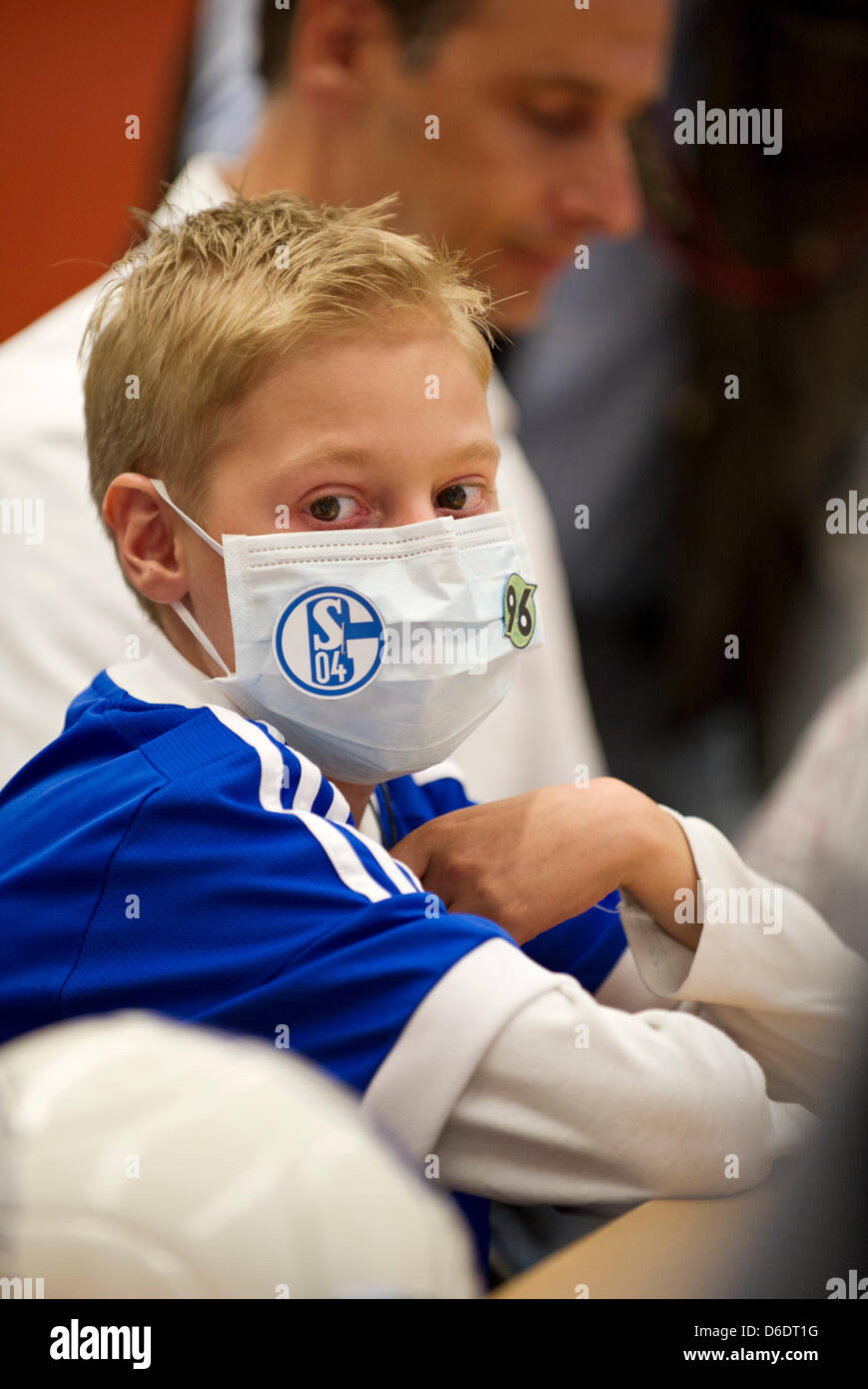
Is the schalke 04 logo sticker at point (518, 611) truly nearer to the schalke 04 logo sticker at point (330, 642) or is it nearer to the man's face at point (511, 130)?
the schalke 04 logo sticker at point (330, 642)

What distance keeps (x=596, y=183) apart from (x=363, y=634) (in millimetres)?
1007

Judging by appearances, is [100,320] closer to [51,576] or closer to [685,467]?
[51,576]

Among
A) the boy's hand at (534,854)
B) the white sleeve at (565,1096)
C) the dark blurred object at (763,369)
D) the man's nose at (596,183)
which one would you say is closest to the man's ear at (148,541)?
the boy's hand at (534,854)

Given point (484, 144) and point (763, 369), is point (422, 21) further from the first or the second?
point (763, 369)

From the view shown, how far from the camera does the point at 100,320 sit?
104cm

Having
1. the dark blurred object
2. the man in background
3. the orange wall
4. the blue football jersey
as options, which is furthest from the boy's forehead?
the dark blurred object

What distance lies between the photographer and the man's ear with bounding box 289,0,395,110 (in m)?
1.70

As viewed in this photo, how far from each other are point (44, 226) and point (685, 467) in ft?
4.21

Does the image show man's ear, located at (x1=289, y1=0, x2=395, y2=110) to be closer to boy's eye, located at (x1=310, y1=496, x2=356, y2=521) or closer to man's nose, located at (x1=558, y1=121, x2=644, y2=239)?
man's nose, located at (x1=558, y1=121, x2=644, y2=239)

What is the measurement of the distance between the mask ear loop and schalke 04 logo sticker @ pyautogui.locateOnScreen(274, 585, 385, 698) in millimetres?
56

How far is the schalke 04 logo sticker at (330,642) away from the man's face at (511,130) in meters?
0.88

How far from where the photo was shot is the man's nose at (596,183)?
1.67 m

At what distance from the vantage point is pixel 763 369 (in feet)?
9.14

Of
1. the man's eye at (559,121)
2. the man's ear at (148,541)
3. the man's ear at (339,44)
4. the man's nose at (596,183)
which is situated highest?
the man's ear at (339,44)
